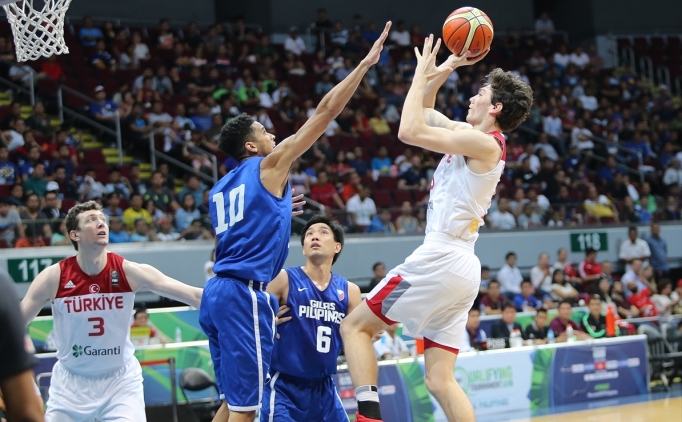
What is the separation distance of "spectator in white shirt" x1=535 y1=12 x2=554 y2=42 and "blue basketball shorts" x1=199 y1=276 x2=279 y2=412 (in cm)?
2156

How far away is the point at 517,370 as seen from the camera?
1071 cm

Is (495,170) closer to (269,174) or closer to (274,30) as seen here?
(269,174)

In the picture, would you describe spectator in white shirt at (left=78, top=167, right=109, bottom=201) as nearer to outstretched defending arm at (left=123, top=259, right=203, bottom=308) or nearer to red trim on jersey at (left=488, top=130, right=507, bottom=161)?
outstretched defending arm at (left=123, top=259, right=203, bottom=308)

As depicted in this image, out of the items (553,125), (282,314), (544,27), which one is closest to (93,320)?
(282,314)

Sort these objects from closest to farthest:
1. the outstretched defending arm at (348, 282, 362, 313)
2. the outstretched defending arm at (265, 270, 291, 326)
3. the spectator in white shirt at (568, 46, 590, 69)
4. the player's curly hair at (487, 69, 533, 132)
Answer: the player's curly hair at (487, 69, 533, 132) < the outstretched defending arm at (265, 270, 291, 326) < the outstretched defending arm at (348, 282, 362, 313) < the spectator in white shirt at (568, 46, 590, 69)

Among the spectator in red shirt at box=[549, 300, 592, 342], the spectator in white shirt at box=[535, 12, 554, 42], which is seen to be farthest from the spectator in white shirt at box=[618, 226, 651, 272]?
the spectator in white shirt at box=[535, 12, 554, 42]

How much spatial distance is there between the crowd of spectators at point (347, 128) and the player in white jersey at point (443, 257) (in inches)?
306

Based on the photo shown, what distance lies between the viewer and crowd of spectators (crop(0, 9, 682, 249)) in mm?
13227

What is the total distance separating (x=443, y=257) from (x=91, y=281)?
7.21 ft

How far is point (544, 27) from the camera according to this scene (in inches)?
995

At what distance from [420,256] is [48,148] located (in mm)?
9733

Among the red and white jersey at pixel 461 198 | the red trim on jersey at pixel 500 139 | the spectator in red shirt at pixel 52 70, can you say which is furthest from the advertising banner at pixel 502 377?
the spectator in red shirt at pixel 52 70

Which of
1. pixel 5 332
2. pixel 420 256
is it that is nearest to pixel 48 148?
pixel 420 256

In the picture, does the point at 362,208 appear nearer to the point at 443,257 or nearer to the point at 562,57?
the point at 443,257
